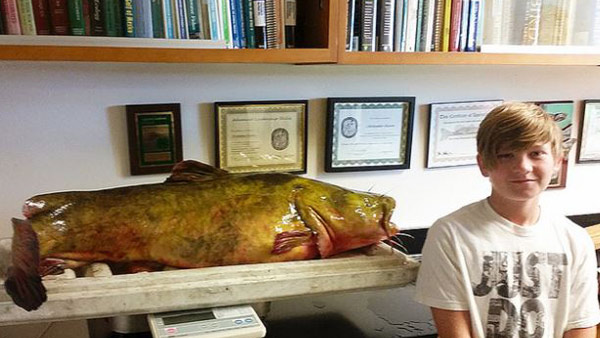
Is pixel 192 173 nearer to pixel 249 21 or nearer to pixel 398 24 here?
pixel 249 21

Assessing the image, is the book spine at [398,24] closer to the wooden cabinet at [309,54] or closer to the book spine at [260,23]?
the wooden cabinet at [309,54]

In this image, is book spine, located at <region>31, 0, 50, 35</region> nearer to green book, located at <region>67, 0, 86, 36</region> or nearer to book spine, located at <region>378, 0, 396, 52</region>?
green book, located at <region>67, 0, 86, 36</region>

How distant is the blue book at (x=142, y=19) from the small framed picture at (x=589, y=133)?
1.31 meters

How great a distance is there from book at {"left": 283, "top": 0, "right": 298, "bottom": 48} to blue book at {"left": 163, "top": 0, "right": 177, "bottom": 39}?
25 centimetres

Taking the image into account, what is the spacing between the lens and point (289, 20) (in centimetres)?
125

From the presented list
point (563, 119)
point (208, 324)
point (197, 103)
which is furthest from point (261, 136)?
point (563, 119)

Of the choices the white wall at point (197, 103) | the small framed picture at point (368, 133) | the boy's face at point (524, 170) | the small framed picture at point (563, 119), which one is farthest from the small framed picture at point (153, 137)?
the small framed picture at point (563, 119)

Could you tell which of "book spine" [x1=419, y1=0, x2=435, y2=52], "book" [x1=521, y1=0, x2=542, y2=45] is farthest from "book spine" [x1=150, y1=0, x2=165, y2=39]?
"book" [x1=521, y1=0, x2=542, y2=45]

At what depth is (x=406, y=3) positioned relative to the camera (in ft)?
4.27

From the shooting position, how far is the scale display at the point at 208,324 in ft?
2.86

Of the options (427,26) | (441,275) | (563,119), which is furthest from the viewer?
(563,119)

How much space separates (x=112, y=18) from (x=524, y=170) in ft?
2.75

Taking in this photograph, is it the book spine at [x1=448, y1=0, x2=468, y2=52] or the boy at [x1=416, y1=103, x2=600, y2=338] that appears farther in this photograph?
the book spine at [x1=448, y1=0, x2=468, y2=52]

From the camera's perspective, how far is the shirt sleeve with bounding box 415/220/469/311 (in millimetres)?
983
